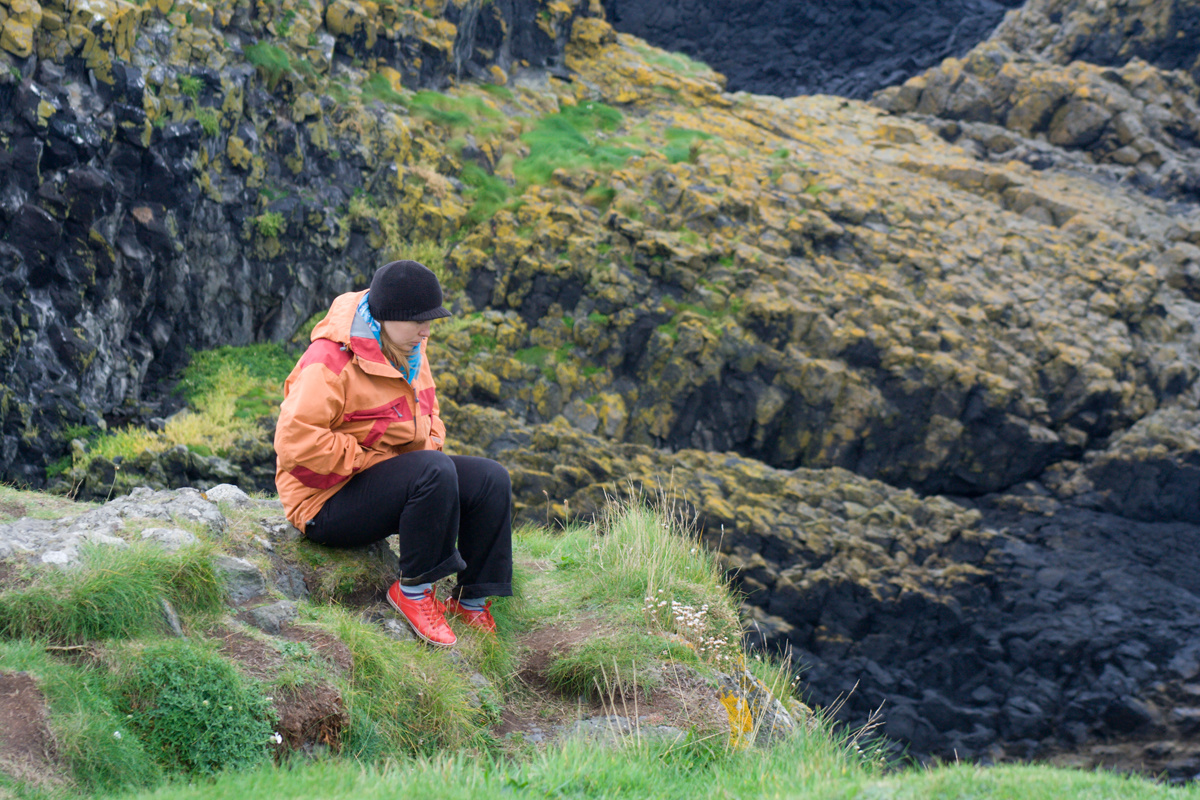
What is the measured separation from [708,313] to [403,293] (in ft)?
39.4

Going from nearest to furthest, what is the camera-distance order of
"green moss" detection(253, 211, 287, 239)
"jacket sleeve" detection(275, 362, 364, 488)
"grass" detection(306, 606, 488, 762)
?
"grass" detection(306, 606, 488, 762) < "jacket sleeve" detection(275, 362, 364, 488) < "green moss" detection(253, 211, 287, 239)

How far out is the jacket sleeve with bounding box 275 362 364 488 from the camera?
3.58m

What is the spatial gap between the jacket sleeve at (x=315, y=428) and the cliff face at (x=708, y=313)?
602 centimetres

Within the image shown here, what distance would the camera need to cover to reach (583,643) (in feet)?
14.3

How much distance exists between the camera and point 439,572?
12.6 ft

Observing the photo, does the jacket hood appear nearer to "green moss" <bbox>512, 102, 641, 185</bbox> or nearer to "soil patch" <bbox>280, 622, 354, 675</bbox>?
"soil patch" <bbox>280, 622, 354, 675</bbox>

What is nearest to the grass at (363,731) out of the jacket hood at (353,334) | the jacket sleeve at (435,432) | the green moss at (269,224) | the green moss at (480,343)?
the jacket sleeve at (435,432)

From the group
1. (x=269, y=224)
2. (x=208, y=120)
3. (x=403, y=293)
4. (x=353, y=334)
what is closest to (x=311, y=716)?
(x=353, y=334)

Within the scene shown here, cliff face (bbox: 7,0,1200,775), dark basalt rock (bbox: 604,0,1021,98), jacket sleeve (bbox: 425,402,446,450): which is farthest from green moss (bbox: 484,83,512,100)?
jacket sleeve (bbox: 425,402,446,450)

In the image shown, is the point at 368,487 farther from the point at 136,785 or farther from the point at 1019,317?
the point at 1019,317

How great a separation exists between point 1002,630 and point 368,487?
1182cm

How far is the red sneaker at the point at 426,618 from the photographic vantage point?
395 cm

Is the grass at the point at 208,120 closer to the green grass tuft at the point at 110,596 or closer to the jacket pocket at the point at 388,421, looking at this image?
the jacket pocket at the point at 388,421

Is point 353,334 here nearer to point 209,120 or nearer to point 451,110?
point 209,120
